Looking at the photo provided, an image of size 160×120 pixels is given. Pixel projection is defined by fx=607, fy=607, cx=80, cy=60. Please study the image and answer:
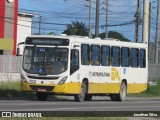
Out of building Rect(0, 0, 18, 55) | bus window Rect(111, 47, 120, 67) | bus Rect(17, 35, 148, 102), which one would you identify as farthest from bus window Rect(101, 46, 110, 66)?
building Rect(0, 0, 18, 55)

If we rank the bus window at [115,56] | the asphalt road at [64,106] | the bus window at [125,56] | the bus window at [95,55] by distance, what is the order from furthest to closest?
1. the bus window at [125,56]
2. the bus window at [115,56]
3. the bus window at [95,55]
4. the asphalt road at [64,106]

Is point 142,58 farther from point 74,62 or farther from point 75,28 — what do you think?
point 75,28

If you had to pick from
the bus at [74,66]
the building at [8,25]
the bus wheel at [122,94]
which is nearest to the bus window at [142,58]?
the bus at [74,66]

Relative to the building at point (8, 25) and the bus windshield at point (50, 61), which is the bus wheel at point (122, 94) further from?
the building at point (8, 25)

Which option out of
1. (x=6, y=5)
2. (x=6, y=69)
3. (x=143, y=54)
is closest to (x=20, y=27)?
(x=6, y=5)

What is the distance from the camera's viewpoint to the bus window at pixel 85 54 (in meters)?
28.5

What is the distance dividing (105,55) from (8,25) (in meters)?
28.6

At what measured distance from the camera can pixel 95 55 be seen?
29531 millimetres

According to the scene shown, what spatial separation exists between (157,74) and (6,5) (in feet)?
61.4

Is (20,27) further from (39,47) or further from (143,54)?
(39,47)

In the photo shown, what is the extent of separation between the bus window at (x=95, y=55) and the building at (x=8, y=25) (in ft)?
87.1

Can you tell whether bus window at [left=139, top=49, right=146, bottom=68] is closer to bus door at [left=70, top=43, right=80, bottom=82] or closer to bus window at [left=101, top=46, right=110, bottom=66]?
bus window at [left=101, top=46, right=110, bottom=66]

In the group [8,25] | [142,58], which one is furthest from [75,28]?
[142,58]

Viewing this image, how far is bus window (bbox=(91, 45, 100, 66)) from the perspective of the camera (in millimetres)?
29420
